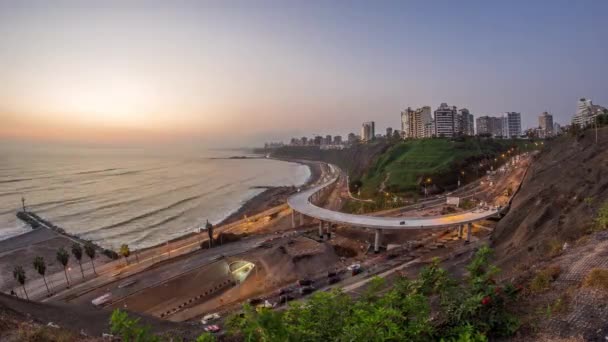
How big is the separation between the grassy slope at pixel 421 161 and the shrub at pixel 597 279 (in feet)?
225

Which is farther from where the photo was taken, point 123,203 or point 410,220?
point 123,203

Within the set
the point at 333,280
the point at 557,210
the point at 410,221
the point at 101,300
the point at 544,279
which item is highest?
the point at 544,279

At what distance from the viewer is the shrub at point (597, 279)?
9.55 meters

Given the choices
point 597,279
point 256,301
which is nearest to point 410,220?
point 256,301

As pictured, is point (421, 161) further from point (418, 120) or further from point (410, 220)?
point (418, 120)

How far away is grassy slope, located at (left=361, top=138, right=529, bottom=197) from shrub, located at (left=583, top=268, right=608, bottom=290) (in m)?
68.7

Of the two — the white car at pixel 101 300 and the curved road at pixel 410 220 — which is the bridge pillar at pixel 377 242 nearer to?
the curved road at pixel 410 220

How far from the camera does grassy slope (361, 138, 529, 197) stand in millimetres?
81188

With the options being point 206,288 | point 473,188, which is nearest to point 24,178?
point 206,288

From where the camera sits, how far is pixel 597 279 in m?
9.73

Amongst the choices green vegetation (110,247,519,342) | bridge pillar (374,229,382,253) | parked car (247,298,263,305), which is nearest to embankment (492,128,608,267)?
bridge pillar (374,229,382,253)

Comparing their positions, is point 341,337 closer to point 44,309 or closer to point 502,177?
point 44,309

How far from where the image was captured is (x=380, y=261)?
38.6 metres

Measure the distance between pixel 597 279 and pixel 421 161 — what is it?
283 feet
